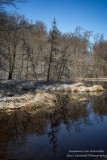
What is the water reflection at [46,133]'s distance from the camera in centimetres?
462

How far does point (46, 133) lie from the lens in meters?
6.21

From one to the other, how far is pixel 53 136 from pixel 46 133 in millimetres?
457

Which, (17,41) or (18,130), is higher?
(17,41)

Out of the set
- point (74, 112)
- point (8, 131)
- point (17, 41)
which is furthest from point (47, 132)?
point (17, 41)

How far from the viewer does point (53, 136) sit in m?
5.92

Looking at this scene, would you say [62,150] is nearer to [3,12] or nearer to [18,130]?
[18,130]

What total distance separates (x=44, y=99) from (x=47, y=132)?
517 centimetres

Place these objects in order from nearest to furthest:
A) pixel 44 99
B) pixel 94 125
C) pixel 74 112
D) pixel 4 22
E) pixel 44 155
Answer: pixel 44 155, pixel 94 125, pixel 4 22, pixel 74 112, pixel 44 99

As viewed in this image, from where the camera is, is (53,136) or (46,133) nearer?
(53,136)

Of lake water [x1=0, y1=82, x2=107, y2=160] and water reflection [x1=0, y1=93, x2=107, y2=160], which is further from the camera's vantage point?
water reflection [x1=0, y1=93, x2=107, y2=160]

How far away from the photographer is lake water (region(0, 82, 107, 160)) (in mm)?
4504

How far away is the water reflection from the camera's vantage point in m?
4.62

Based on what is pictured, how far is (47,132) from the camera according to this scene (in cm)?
632

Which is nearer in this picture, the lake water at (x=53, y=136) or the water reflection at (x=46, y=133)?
the lake water at (x=53, y=136)
